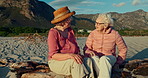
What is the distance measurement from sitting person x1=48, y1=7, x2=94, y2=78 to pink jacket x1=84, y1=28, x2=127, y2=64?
1.65ft

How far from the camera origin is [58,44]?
2.90m

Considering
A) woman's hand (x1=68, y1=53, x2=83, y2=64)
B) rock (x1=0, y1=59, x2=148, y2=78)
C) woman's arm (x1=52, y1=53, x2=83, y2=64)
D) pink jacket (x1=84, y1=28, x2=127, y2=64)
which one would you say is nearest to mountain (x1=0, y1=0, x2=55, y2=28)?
rock (x1=0, y1=59, x2=148, y2=78)

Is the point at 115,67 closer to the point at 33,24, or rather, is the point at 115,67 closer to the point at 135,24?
the point at 33,24

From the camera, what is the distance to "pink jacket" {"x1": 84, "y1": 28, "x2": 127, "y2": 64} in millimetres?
3336

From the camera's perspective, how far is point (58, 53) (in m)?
2.82

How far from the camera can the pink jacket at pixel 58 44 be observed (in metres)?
2.82

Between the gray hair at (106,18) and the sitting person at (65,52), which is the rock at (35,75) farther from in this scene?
the gray hair at (106,18)

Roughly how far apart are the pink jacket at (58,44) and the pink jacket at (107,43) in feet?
1.60

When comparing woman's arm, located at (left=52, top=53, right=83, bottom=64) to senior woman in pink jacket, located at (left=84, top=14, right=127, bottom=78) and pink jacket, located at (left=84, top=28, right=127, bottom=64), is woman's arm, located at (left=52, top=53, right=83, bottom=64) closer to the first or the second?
senior woman in pink jacket, located at (left=84, top=14, right=127, bottom=78)

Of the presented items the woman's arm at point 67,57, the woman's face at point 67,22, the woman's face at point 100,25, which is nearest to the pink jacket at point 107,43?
the woman's face at point 100,25

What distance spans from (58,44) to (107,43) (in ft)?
3.09

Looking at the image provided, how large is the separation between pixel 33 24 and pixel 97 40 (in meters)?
72.1

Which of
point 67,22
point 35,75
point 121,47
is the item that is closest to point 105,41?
point 121,47

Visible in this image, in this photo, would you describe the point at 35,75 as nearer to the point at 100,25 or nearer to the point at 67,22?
the point at 67,22
